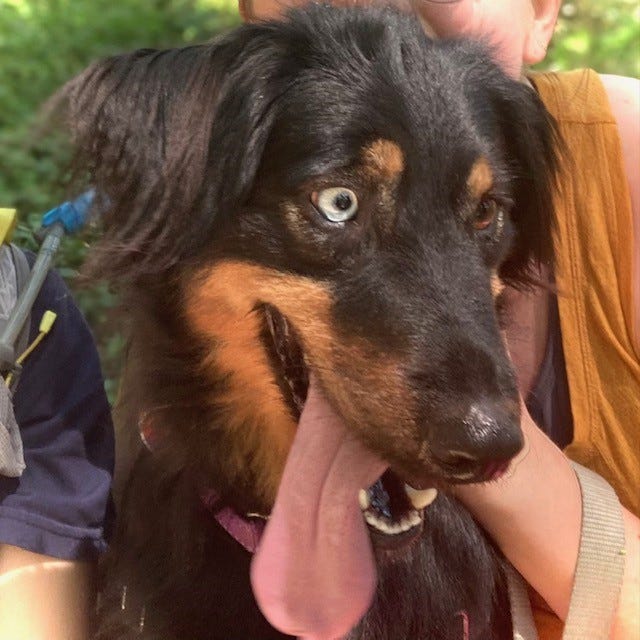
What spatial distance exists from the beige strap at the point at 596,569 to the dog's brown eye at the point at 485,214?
58cm

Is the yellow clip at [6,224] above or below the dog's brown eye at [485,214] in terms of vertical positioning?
below

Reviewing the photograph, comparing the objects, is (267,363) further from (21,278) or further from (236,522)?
(21,278)

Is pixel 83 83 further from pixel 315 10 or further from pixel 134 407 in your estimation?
pixel 134 407

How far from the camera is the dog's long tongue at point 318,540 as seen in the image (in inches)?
74.7

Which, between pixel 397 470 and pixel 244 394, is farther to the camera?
pixel 244 394

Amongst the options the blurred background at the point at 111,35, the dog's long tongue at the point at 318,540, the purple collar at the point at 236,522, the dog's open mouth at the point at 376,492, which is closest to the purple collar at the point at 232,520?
the purple collar at the point at 236,522

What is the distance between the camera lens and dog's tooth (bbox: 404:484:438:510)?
1964mm

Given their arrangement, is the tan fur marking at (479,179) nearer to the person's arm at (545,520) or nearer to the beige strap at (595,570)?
the person's arm at (545,520)

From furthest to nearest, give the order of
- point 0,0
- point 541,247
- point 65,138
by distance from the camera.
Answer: point 0,0, point 541,247, point 65,138

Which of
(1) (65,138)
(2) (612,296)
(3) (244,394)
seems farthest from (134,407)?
(2) (612,296)

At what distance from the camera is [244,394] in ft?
7.05

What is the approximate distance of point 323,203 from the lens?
1.88 metres

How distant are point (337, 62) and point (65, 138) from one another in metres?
0.57

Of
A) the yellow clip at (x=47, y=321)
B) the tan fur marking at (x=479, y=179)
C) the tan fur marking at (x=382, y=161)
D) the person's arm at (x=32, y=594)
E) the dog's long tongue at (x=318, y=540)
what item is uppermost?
the tan fur marking at (x=382, y=161)
